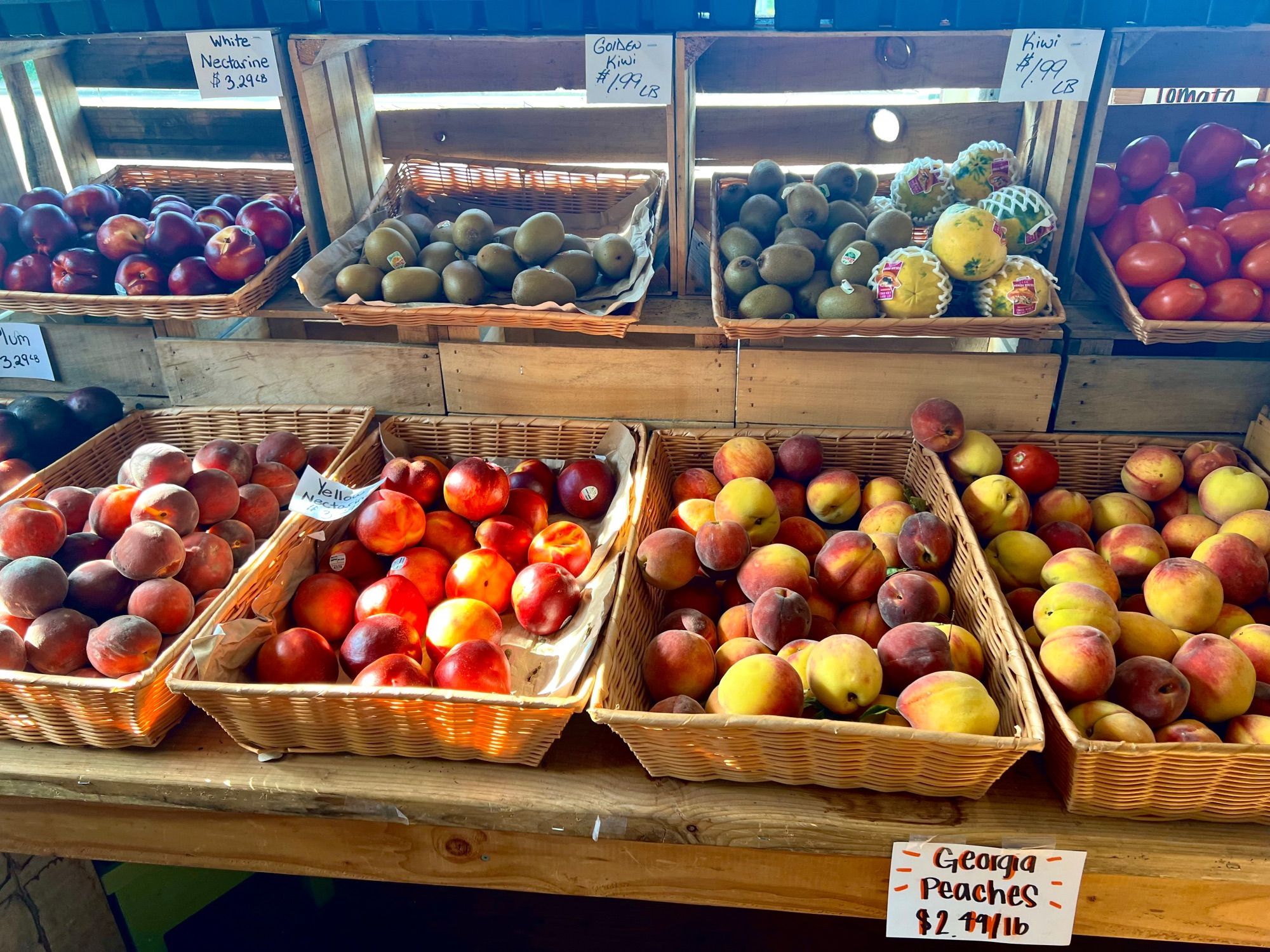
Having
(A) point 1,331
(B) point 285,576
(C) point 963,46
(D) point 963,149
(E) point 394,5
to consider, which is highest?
(E) point 394,5

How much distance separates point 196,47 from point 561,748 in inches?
67.2

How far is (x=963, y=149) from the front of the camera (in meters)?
2.34

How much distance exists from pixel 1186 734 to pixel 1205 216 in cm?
135

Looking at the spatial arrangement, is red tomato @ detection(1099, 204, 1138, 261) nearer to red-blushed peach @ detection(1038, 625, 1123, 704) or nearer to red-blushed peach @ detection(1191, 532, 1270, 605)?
red-blushed peach @ detection(1191, 532, 1270, 605)

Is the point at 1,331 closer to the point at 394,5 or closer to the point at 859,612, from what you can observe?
the point at 394,5

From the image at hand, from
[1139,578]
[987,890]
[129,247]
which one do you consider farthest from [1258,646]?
[129,247]

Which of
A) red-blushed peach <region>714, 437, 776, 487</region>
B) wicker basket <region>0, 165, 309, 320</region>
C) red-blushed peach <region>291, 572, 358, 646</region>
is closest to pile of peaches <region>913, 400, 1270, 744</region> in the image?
red-blushed peach <region>714, 437, 776, 487</region>

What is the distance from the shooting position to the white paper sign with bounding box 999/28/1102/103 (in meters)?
1.74

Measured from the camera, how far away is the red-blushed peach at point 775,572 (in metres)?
1.50

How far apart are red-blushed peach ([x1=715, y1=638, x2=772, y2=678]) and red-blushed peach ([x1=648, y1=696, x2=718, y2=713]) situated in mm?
130

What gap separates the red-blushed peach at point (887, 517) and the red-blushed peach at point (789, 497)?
141mm

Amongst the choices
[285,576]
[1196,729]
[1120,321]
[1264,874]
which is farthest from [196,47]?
[1264,874]

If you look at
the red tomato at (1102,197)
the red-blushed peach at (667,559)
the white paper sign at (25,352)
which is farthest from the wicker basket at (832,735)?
the white paper sign at (25,352)

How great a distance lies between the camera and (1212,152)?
2088mm
